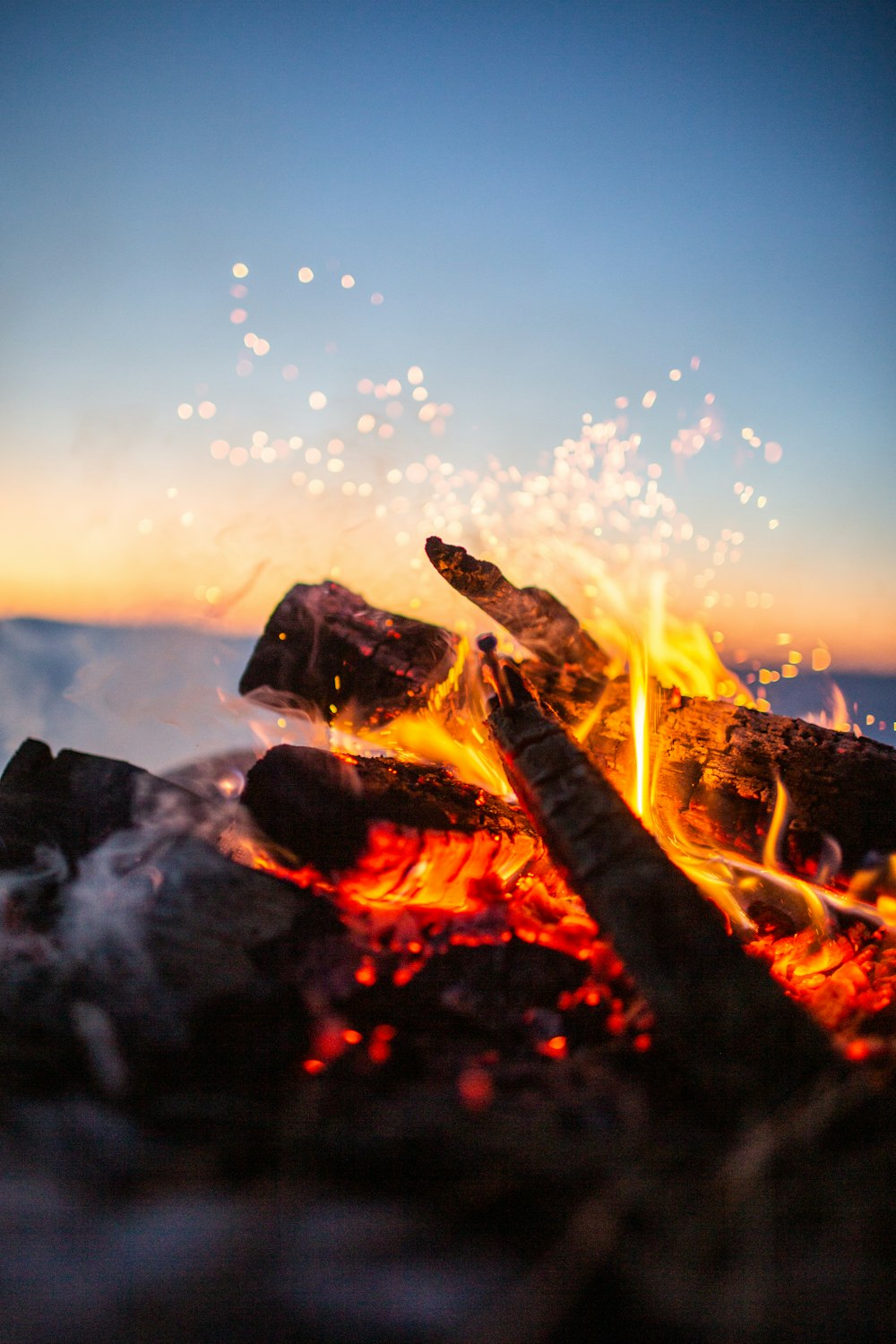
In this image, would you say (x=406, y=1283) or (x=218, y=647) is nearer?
(x=406, y=1283)

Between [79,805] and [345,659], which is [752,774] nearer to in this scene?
[345,659]

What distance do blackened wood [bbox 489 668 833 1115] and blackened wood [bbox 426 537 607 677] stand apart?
1989 mm

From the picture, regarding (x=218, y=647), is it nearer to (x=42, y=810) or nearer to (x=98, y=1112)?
(x=42, y=810)

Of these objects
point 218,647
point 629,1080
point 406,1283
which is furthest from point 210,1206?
point 218,647

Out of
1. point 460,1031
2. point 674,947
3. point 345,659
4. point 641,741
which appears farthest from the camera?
point 345,659

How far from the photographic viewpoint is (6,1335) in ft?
5.64

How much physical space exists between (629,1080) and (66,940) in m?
2.79

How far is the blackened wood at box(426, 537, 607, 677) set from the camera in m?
5.00

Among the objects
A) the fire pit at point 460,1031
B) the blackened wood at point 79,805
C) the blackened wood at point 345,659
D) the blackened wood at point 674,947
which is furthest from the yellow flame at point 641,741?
the blackened wood at point 79,805

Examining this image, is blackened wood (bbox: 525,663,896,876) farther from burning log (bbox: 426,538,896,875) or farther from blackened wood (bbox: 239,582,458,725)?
blackened wood (bbox: 239,582,458,725)

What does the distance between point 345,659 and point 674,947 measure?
3271 millimetres

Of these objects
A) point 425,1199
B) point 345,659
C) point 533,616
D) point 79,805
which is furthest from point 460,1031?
point 533,616

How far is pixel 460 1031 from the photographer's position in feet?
9.87

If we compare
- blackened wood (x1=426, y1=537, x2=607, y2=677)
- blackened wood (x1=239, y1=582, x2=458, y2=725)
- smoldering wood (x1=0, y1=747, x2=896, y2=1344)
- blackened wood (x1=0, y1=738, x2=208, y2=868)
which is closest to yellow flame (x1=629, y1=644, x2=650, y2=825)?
blackened wood (x1=426, y1=537, x2=607, y2=677)
